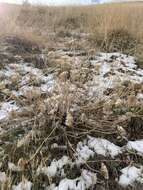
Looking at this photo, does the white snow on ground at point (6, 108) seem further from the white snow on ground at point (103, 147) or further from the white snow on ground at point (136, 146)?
the white snow on ground at point (136, 146)

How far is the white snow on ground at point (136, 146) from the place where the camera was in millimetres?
2060

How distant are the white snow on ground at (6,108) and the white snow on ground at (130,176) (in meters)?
0.96

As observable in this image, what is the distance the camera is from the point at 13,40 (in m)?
4.01

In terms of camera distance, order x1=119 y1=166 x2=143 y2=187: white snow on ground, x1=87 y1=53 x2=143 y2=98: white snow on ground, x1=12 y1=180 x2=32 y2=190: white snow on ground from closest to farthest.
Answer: x1=12 y1=180 x2=32 y2=190: white snow on ground → x1=119 y1=166 x2=143 y2=187: white snow on ground → x1=87 y1=53 x2=143 y2=98: white snow on ground

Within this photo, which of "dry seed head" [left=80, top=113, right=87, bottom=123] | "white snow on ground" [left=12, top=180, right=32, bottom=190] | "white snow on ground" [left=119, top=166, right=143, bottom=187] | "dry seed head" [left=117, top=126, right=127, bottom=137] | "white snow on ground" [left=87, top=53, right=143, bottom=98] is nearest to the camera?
"white snow on ground" [left=12, top=180, right=32, bottom=190]

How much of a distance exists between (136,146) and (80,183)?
52 cm

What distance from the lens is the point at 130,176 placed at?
73.3 inches

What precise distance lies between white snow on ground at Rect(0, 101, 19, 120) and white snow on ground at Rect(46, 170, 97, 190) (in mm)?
740

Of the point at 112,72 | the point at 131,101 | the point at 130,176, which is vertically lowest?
the point at 130,176

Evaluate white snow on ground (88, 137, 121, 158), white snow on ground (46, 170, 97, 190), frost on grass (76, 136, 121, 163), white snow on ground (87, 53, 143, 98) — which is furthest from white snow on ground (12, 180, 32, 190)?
white snow on ground (87, 53, 143, 98)

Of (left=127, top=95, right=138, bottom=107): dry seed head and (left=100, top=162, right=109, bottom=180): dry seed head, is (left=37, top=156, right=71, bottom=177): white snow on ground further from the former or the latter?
(left=127, top=95, right=138, bottom=107): dry seed head

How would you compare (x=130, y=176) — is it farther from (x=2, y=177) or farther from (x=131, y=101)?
(x=2, y=177)

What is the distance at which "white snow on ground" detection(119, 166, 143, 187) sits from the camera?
1834 mm

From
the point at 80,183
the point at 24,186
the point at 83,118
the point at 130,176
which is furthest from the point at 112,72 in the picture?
the point at 24,186
